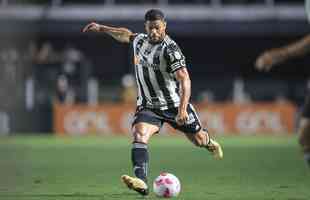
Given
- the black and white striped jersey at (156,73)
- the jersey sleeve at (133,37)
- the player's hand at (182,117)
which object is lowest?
the player's hand at (182,117)

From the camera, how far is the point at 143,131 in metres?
11.8

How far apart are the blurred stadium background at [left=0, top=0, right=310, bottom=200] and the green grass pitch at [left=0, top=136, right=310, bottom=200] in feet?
0.11

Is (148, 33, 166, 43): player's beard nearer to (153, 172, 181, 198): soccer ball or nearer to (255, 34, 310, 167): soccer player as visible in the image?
(153, 172, 181, 198): soccer ball

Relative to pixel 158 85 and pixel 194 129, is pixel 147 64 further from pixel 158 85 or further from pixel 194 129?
pixel 194 129

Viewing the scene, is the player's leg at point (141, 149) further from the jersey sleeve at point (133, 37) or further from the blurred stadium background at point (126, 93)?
the blurred stadium background at point (126, 93)

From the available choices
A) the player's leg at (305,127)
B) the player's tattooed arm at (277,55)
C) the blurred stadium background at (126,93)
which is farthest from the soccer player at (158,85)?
the player's tattooed arm at (277,55)

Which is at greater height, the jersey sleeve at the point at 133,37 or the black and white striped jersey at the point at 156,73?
the jersey sleeve at the point at 133,37

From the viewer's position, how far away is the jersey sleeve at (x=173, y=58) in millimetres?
11836

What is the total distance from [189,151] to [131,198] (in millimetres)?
11357

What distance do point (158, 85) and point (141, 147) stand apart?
105 centimetres

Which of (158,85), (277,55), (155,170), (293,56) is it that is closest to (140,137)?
(158,85)

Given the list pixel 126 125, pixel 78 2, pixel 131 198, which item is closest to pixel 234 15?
pixel 78 2

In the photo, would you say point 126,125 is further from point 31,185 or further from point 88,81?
point 31,185

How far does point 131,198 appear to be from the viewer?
1110cm
